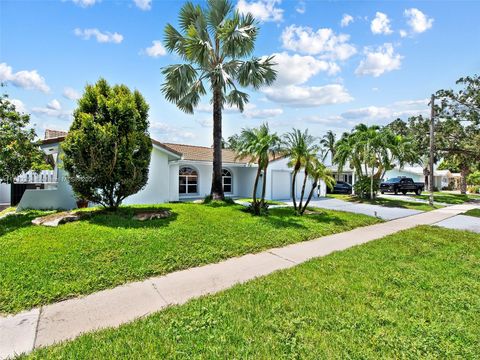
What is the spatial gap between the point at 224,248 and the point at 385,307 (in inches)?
157

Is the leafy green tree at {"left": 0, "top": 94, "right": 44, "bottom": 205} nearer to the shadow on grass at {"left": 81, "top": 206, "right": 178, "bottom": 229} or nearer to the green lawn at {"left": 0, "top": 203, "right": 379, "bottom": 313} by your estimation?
the green lawn at {"left": 0, "top": 203, "right": 379, "bottom": 313}

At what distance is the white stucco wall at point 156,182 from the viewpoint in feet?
46.0

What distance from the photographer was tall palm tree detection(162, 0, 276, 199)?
507 inches

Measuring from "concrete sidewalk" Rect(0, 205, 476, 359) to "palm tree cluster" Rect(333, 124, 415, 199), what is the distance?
1571 cm

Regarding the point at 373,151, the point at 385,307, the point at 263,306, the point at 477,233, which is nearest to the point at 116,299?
the point at 263,306

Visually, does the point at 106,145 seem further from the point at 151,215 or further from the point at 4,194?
the point at 4,194

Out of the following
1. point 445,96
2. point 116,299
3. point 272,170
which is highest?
point 445,96

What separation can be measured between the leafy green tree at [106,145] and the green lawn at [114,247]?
0.99 metres

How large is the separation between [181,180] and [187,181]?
48 centimetres

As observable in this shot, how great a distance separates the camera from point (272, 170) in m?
21.2

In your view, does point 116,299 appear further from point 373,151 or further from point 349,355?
point 373,151

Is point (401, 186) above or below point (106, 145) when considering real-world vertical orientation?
below

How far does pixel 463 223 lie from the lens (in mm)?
11898

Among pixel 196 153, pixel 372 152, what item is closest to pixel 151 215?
pixel 196 153
